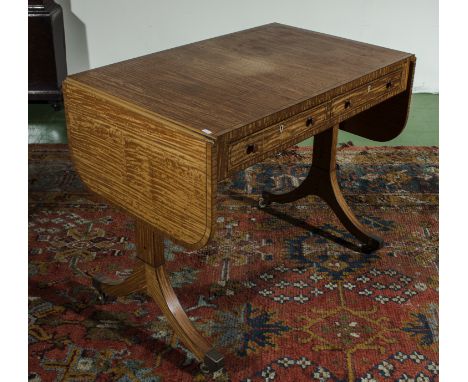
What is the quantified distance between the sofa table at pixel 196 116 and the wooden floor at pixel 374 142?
1138 millimetres

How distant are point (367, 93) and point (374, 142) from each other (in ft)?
4.76

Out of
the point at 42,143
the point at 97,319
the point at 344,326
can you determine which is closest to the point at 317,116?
the point at 344,326

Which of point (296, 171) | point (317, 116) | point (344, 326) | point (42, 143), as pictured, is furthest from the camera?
point (42, 143)

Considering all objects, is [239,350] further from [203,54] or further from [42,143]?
[42,143]

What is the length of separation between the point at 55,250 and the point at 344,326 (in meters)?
1.15

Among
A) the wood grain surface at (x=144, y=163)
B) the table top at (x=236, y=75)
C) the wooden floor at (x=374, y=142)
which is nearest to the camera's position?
the wood grain surface at (x=144, y=163)

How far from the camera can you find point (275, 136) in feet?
6.99

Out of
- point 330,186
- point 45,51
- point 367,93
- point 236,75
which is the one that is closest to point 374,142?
point 330,186

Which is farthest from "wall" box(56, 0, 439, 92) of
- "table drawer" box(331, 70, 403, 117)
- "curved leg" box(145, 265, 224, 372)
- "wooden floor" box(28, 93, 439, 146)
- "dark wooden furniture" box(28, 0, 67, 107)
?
"curved leg" box(145, 265, 224, 372)

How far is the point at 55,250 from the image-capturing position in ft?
9.58

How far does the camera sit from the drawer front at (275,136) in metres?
2.03

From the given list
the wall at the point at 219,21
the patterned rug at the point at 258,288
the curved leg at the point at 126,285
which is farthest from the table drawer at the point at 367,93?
the wall at the point at 219,21

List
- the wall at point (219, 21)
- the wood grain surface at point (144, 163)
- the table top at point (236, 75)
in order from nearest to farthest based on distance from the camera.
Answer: the wood grain surface at point (144, 163) → the table top at point (236, 75) → the wall at point (219, 21)

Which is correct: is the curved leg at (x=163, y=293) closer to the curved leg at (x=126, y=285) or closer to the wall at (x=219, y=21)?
the curved leg at (x=126, y=285)
